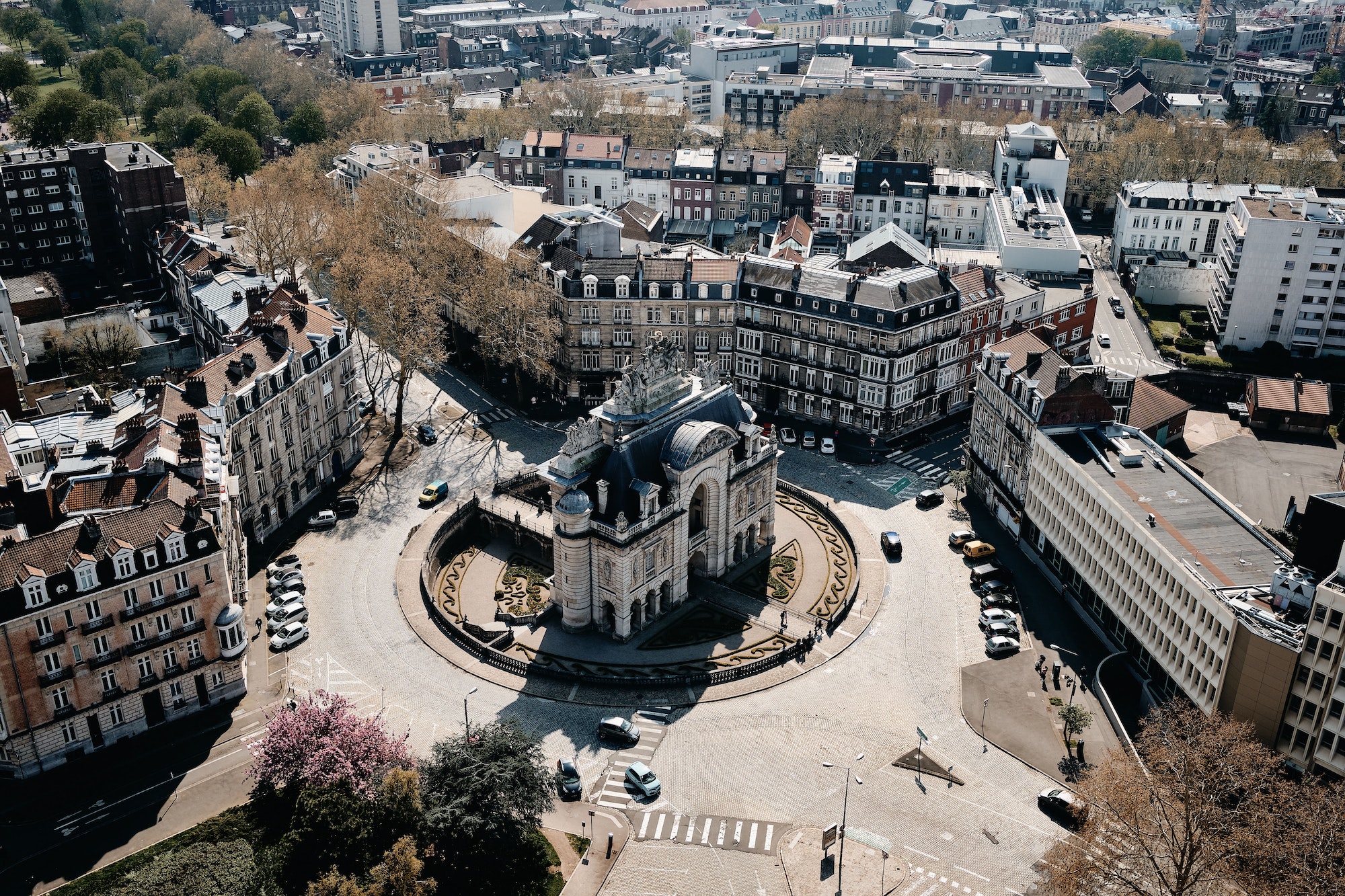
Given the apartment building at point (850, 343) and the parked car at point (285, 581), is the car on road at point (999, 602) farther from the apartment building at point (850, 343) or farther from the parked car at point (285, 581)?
the parked car at point (285, 581)

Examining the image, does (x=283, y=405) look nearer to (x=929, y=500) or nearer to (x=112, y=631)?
(x=112, y=631)

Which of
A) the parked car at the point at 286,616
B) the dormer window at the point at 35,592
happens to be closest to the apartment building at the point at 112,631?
the dormer window at the point at 35,592

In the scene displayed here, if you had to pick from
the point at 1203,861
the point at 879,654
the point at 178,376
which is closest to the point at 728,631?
the point at 879,654

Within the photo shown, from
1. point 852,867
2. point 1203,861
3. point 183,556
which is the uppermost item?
point 183,556

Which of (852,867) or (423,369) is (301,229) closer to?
(423,369)

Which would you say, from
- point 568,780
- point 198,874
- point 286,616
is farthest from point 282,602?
point 198,874
